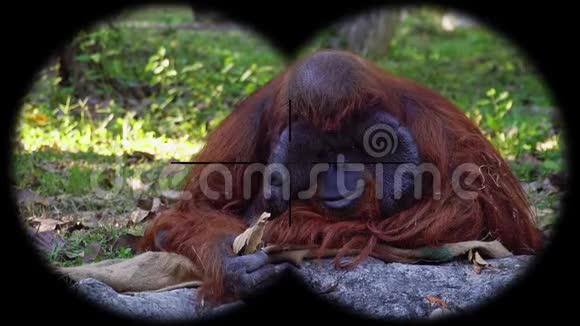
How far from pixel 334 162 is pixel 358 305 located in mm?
455

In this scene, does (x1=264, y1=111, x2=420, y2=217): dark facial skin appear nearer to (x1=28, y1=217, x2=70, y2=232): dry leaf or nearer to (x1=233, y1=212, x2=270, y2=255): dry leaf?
(x1=233, y1=212, x2=270, y2=255): dry leaf

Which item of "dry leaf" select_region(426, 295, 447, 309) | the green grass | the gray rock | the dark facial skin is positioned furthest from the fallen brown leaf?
"dry leaf" select_region(426, 295, 447, 309)

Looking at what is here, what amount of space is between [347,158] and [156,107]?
8.46 ft

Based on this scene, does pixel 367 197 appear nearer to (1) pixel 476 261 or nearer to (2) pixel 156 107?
(1) pixel 476 261

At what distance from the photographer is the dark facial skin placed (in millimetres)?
2428

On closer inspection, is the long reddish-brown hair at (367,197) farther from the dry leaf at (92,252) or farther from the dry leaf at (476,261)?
the dry leaf at (92,252)

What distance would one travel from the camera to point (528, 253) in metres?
2.65

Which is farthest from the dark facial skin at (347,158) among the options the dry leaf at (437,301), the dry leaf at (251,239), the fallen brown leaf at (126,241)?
the fallen brown leaf at (126,241)

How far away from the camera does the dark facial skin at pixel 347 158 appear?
2.43 meters

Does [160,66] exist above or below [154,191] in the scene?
above

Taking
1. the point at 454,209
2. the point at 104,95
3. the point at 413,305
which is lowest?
the point at 413,305

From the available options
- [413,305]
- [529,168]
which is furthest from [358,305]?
[529,168]

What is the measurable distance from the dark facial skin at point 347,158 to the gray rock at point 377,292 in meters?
0.22

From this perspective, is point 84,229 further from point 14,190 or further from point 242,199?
point 242,199
